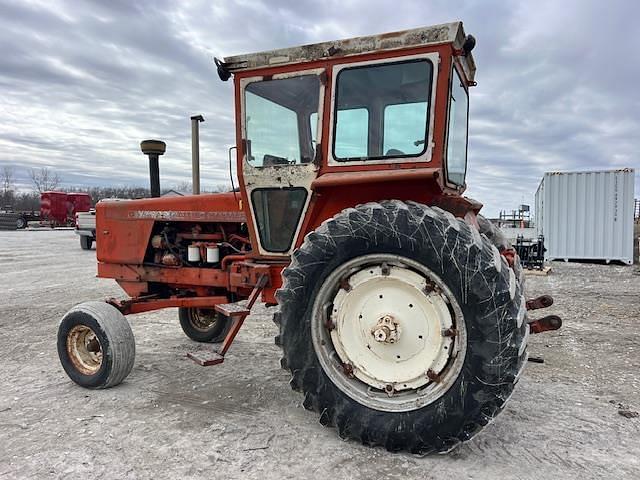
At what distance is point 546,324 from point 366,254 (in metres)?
1.31

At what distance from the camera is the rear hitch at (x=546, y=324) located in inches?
128

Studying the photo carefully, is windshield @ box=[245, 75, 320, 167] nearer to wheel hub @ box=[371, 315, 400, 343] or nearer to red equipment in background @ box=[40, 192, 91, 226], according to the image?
wheel hub @ box=[371, 315, 400, 343]

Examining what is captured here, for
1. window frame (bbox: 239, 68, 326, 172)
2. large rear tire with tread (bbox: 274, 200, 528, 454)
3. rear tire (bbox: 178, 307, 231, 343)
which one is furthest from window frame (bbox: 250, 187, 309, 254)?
rear tire (bbox: 178, 307, 231, 343)

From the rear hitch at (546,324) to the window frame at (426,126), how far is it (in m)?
1.29

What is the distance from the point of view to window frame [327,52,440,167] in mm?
3223

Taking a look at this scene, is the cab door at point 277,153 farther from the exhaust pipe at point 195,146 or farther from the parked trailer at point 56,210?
the parked trailer at point 56,210

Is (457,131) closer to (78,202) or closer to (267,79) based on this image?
(267,79)

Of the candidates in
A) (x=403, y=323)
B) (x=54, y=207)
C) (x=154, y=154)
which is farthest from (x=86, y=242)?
(x=403, y=323)

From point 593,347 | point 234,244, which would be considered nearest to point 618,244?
point 593,347

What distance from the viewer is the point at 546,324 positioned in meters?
3.27

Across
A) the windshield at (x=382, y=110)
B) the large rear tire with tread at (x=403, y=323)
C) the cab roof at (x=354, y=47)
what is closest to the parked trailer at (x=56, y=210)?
the cab roof at (x=354, y=47)

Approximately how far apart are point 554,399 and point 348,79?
2829 mm

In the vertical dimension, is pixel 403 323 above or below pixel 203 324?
above

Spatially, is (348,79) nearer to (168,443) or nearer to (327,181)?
(327,181)
